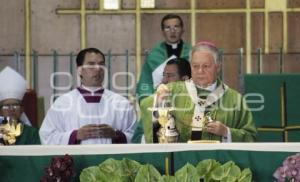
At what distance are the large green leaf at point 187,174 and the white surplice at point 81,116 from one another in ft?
6.66

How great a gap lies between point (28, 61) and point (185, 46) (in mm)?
3083

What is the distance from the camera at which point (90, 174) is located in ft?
16.2

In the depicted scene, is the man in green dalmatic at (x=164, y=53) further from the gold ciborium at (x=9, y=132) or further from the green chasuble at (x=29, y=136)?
the gold ciborium at (x=9, y=132)

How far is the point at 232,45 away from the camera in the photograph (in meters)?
11.4

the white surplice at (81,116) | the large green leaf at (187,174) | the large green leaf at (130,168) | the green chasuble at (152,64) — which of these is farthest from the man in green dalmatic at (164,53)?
the large green leaf at (187,174)

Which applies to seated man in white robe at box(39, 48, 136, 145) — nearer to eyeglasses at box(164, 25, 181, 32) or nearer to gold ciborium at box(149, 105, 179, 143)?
gold ciborium at box(149, 105, 179, 143)

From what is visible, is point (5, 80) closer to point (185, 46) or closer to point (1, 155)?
point (185, 46)

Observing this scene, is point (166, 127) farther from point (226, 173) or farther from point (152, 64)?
point (152, 64)

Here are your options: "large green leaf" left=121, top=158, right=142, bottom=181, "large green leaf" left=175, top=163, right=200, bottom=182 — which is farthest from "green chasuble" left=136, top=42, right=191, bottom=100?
"large green leaf" left=175, top=163, right=200, bottom=182

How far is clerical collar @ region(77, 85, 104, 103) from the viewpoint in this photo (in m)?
7.41

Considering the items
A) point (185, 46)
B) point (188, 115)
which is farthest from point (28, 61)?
point (188, 115)

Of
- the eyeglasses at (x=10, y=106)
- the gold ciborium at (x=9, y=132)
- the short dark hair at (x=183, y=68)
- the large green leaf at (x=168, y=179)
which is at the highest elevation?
the short dark hair at (x=183, y=68)

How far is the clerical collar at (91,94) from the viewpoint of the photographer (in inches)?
292

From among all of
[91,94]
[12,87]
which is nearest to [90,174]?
[91,94]
